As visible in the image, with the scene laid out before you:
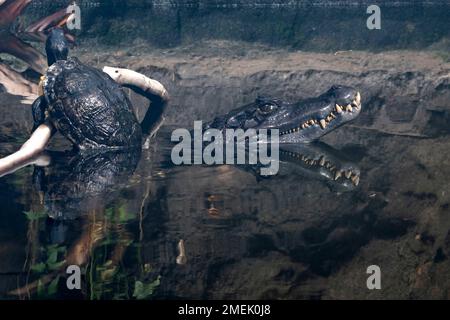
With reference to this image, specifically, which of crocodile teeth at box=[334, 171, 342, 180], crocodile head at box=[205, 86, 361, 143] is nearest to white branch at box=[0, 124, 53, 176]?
crocodile head at box=[205, 86, 361, 143]

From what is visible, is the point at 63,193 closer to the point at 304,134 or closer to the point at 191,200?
the point at 191,200

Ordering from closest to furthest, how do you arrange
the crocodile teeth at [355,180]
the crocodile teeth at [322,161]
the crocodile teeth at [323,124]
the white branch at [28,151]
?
the crocodile teeth at [355,180] < the white branch at [28,151] < the crocodile teeth at [322,161] < the crocodile teeth at [323,124]

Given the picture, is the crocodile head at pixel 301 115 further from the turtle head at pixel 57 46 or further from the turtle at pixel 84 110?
the turtle head at pixel 57 46

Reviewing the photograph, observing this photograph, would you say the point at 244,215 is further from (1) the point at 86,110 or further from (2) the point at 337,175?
(1) the point at 86,110

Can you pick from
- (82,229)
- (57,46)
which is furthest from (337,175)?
(57,46)

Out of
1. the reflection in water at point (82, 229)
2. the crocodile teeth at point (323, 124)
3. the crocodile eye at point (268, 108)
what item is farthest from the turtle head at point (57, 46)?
the crocodile teeth at point (323, 124)

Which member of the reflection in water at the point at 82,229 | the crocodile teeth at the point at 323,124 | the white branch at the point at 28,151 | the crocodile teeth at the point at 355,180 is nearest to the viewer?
the reflection in water at the point at 82,229

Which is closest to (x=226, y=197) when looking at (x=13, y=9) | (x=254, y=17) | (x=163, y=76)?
(x=163, y=76)
